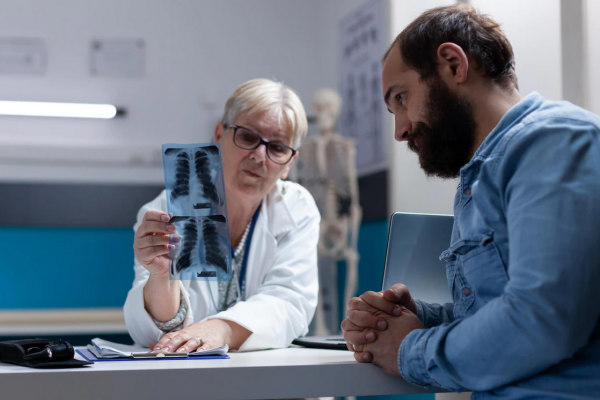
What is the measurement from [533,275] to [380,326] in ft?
1.13

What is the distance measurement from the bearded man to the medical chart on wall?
8.86ft

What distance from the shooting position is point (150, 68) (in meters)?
4.75

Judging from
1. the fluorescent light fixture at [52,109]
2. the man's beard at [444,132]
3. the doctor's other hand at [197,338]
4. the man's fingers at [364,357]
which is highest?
the fluorescent light fixture at [52,109]

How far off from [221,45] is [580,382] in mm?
4393

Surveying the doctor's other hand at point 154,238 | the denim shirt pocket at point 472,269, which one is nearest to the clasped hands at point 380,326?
the denim shirt pocket at point 472,269

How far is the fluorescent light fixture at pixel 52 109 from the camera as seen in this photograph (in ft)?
14.6

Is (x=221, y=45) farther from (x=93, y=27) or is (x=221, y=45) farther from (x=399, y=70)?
(x=399, y=70)

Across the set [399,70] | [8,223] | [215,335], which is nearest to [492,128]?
[399,70]

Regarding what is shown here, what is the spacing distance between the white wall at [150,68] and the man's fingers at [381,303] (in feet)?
12.1

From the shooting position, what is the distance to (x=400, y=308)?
46.9 inches

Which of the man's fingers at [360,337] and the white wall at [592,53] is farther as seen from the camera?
the white wall at [592,53]

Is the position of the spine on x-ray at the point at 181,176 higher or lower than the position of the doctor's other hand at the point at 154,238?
higher

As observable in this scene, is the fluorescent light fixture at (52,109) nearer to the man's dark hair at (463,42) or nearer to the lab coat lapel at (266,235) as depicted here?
the lab coat lapel at (266,235)

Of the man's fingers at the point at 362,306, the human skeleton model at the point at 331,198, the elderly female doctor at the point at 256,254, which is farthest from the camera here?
the human skeleton model at the point at 331,198
